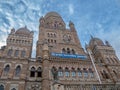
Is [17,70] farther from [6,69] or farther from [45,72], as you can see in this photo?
[45,72]

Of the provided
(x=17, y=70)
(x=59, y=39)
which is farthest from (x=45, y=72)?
(x=59, y=39)

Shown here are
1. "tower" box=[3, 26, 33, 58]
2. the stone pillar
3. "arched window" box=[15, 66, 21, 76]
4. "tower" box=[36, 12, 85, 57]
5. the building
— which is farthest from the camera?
"tower" box=[36, 12, 85, 57]

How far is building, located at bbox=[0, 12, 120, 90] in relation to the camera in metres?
22.6

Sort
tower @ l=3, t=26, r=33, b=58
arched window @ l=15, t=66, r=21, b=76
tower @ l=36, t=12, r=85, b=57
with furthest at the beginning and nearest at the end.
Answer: tower @ l=36, t=12, r=85, b=57
tower @ l=3, t=26, r=33, b=58
arched window @ l=15, t=66, r=21, b=76

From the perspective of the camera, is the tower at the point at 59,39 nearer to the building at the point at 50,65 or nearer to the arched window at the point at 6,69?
the building at the point at 50,65

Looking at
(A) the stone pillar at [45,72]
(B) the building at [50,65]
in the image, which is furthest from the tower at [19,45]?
(A) the stone pillar at [45,72]

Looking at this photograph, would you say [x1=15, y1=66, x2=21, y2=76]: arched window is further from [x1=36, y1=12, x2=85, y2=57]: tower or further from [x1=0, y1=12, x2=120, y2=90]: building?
[x1=36, y1=12, x2=85, y2=57]: tower

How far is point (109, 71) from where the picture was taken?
1123 inches

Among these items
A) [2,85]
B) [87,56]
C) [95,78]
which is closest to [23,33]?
[2,85]

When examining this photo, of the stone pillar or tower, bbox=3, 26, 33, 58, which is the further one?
tower, bbox=3, 26, 33, 58

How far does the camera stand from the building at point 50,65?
22.6 meters

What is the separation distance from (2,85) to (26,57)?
24.4 ft

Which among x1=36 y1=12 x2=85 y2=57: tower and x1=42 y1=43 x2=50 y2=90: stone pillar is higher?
x1=36 y1=12 x2=85 y2=57: tower

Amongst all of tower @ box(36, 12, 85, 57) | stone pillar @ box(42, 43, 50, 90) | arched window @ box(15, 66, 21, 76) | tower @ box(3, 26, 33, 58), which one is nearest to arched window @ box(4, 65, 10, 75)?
arched window @ box(15, 66, 21, 76)
